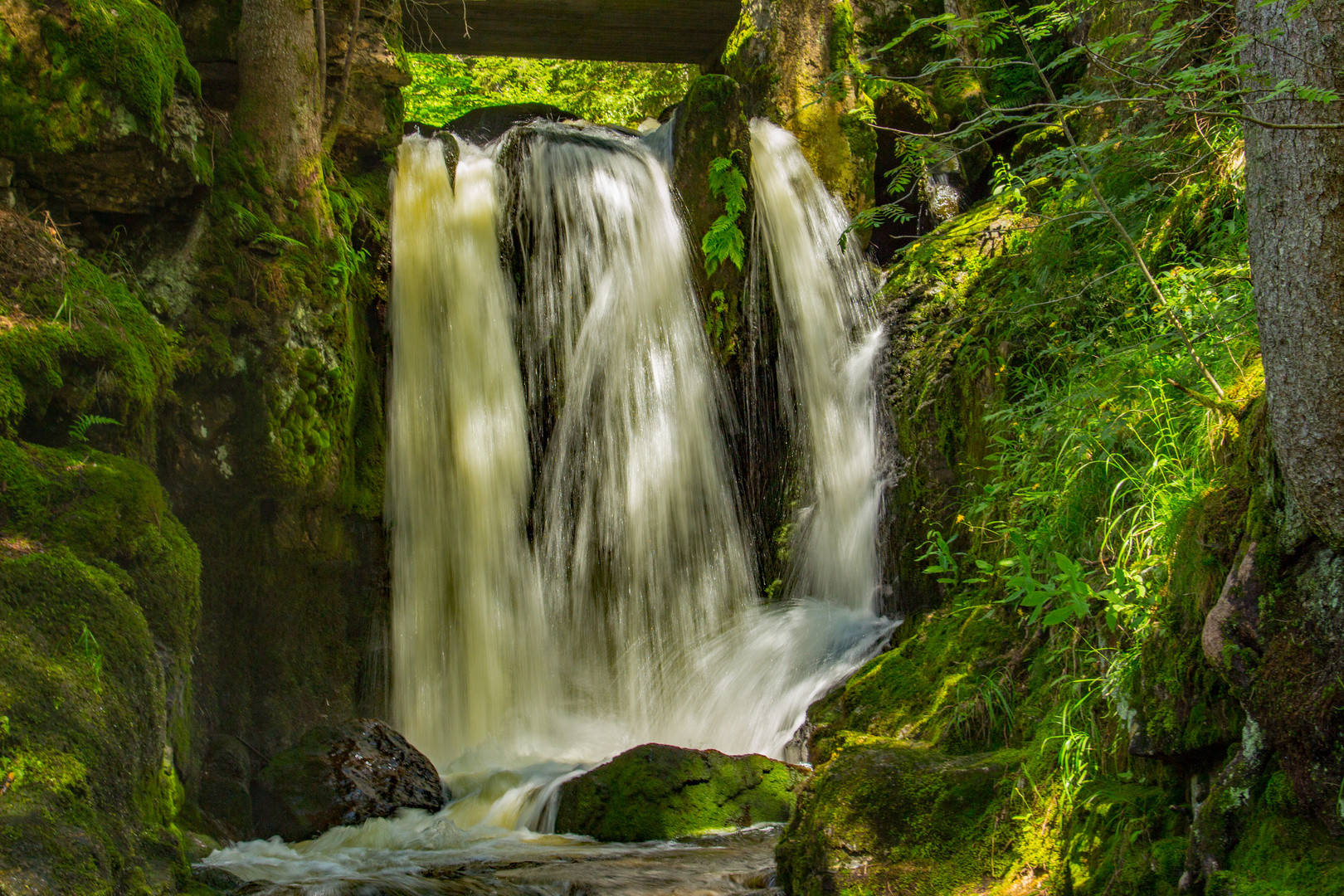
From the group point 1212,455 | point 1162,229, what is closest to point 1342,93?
point 1212,455

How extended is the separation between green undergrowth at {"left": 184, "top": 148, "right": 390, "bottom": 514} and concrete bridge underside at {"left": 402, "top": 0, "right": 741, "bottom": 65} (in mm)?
5755

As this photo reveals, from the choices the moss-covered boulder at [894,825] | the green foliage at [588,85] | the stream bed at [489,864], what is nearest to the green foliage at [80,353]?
the stream bed at [489,864]

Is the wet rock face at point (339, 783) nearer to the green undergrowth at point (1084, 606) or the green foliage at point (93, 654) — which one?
the green foliage at point (93, 654)

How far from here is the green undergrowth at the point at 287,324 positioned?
6.46 metres

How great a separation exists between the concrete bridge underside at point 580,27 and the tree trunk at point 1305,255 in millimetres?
11085

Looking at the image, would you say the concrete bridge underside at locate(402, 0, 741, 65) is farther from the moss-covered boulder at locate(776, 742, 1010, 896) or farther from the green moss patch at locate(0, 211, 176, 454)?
the moss-covered boulder at locate(776, 742, 1010, 896)

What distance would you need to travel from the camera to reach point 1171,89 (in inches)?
103

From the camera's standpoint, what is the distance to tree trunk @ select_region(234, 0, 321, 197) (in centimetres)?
696

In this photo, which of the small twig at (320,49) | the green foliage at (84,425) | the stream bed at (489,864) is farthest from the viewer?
the small twig at (320,49)

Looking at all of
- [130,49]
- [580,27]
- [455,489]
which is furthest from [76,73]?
[580,27]

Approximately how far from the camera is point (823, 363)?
8.88 meters

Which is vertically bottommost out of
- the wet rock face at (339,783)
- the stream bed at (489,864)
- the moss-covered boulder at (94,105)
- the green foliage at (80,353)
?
the stream bed at (489,864)

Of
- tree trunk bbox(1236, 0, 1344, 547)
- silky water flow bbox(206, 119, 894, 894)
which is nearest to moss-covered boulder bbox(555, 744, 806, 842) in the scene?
silky water flow bbox(206, 119, 894, 894)

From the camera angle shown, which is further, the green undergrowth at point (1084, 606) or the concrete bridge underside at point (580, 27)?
the concrete bridge underside at point (580, 27)
